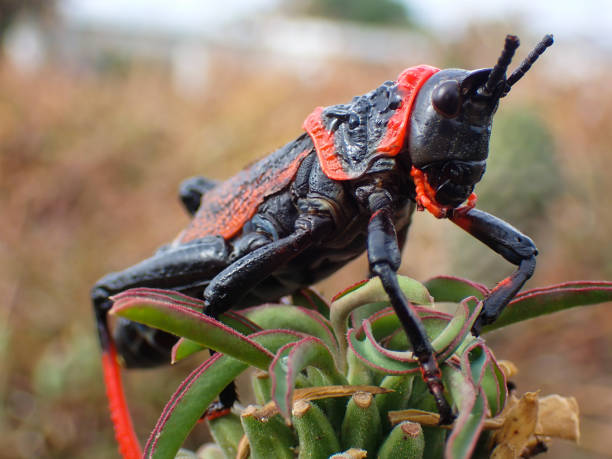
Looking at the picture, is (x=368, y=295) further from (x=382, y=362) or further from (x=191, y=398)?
(x=191, y=398)

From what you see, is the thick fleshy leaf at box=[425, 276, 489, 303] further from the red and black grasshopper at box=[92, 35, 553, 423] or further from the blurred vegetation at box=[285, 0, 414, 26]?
the blurred vegetation at box=[285, 0, 414, 26]

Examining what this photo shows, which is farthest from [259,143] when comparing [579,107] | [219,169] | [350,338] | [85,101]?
[350,338]

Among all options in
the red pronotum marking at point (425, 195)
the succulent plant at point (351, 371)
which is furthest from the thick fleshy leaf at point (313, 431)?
the red pronotum marking at point (425, 195)

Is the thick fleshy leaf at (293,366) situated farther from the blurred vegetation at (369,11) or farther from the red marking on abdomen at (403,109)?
the blurred vegetation at (369,11)

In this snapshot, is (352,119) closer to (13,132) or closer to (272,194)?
(272,194)

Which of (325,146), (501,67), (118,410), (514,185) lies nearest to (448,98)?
(501,67)

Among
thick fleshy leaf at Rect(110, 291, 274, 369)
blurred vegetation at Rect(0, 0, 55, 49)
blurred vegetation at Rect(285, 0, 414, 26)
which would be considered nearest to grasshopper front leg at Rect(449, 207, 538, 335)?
thick fleshy leaf at Rect(110, 291, 274, 369)

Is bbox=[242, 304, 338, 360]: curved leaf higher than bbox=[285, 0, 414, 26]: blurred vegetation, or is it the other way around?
bbox=[285, 0, 414, 26]: blurred vegetation
